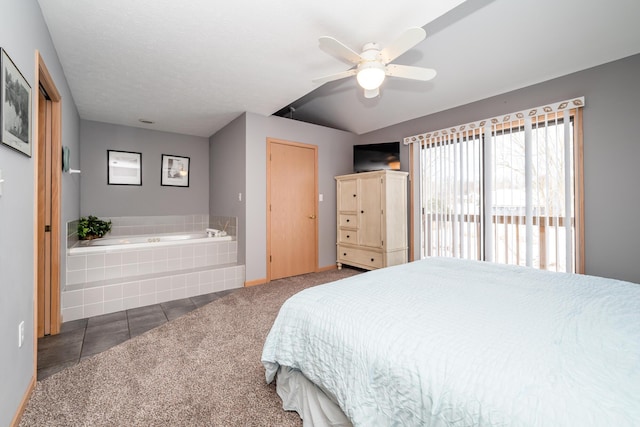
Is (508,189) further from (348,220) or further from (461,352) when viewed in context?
(461,352)

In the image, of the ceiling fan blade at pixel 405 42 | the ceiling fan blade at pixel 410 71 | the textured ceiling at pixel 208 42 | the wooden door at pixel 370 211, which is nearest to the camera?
the ceiling fan blade at pixel 405 42

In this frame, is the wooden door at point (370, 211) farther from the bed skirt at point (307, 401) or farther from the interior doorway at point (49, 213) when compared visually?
the interior doorway at point (49, 213)

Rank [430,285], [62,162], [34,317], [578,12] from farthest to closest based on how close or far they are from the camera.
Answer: [62,162], [578,12], [34,317], [430,285]

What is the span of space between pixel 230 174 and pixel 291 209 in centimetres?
110

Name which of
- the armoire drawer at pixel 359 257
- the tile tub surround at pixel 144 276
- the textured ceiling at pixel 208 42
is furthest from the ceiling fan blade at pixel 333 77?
the tile tub surround at pixel 144 276

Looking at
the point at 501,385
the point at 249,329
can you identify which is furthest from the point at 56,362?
the point at 501,385

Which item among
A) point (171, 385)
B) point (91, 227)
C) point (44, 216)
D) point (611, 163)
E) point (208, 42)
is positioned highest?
point (208, 42)

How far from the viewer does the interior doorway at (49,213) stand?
2322mm

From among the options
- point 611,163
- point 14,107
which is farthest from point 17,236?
point 611,163

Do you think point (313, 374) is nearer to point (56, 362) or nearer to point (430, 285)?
point (430, 285)

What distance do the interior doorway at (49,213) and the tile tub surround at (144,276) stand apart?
0.29 m

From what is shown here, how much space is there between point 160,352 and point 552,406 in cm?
233

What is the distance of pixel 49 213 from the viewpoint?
7.96 feet

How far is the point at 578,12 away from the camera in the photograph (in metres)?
2.21
